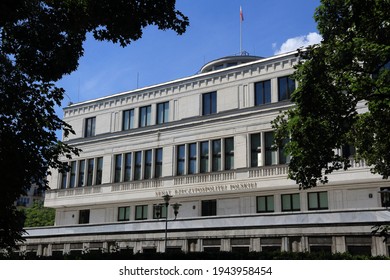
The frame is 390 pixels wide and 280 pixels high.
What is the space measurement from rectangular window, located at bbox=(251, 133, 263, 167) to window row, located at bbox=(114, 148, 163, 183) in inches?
324

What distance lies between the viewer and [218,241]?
2900 centimetres

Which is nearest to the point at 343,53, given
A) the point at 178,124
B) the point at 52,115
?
the point at 52,115

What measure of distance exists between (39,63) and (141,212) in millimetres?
26463

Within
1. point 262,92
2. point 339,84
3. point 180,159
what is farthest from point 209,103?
point 339,84

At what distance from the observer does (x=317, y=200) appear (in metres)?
31.9

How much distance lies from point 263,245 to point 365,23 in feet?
52.0

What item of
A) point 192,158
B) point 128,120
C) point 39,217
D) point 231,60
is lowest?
point 39,217

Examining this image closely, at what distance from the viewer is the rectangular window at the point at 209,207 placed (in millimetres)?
35656

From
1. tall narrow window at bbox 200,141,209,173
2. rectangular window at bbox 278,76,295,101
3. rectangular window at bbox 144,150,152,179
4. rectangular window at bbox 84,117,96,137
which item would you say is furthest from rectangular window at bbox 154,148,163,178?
rectangular window at bbox 278,76,295,101

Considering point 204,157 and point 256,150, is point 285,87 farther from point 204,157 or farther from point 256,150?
point 204,157

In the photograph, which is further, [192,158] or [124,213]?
[124,213]

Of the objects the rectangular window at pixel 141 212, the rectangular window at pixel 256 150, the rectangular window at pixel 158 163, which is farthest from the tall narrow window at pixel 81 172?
the rectangular window at pixel 256 150

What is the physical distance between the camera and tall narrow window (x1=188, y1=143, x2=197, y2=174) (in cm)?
3694
